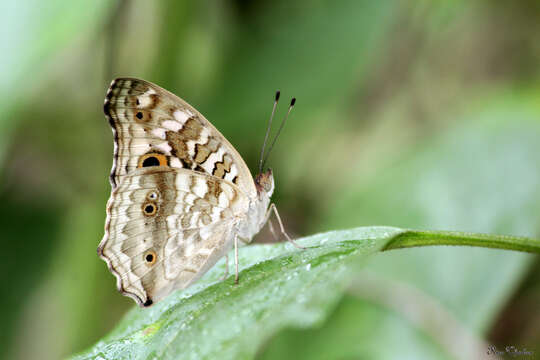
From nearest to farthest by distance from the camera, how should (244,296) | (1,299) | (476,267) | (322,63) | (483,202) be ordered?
(244,296) → (476,267) → (483,202) → (1,299) → (322,63)

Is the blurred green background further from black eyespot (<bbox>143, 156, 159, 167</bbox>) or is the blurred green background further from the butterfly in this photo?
black eyespot (<bbox>143, 156, 159, 167</bbox>)

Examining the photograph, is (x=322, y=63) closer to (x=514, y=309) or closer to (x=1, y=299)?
(x=514, y=309)

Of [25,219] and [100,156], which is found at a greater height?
[100,156]

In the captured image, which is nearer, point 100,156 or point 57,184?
point 100,156

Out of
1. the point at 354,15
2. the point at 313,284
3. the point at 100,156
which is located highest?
the point at 354,15

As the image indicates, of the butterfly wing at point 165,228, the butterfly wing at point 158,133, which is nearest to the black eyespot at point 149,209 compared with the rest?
the butterfly wing at point 165,228

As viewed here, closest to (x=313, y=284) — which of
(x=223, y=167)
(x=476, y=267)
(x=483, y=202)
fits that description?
(x=223, y=167)

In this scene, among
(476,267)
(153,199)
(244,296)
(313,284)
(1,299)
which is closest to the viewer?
(313,284)

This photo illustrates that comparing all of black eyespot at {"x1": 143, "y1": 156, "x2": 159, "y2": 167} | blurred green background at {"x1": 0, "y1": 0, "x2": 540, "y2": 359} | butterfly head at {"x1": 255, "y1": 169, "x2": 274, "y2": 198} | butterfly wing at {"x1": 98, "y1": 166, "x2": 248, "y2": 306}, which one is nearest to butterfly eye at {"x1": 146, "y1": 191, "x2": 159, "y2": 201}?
butterfly wing at {"x1": 98, "y1": 166, "x2": 248, "y2": 306}
